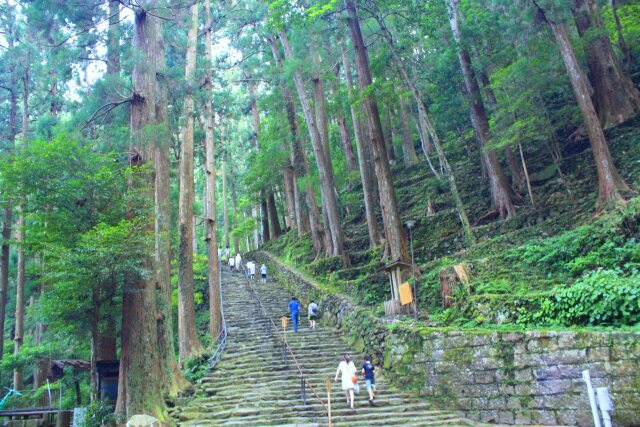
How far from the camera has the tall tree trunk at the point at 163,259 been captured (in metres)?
10.3

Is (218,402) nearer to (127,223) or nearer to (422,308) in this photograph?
(127,223)

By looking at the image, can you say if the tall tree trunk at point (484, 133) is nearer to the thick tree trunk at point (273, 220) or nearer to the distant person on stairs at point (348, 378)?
the distant person on stairs at point (348, 378)

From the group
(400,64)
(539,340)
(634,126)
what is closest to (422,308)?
(539,340)

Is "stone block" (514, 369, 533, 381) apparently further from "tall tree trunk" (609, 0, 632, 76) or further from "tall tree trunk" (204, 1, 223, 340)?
"tall tree trunk" (609, 0, 632, 76)

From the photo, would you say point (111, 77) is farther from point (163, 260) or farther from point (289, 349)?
point (289, 349)

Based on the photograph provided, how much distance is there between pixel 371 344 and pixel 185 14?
44.4ft

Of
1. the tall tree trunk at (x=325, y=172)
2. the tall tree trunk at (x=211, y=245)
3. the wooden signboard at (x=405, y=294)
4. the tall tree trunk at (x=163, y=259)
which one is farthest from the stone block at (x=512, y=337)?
the tall tree trunk at (x=211, y=245)

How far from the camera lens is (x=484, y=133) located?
1697 cm

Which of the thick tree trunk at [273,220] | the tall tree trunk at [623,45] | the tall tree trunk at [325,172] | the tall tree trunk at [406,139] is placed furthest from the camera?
the thick tree trunk at [273,220]

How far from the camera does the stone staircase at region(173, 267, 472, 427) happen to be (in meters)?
9.07

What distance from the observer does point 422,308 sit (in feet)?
39.3

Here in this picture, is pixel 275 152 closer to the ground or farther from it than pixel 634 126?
farther from it

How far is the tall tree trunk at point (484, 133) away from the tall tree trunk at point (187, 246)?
8794mm

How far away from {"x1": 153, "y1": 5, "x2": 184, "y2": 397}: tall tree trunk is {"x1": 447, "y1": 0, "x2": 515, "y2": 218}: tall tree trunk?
10028 mm
